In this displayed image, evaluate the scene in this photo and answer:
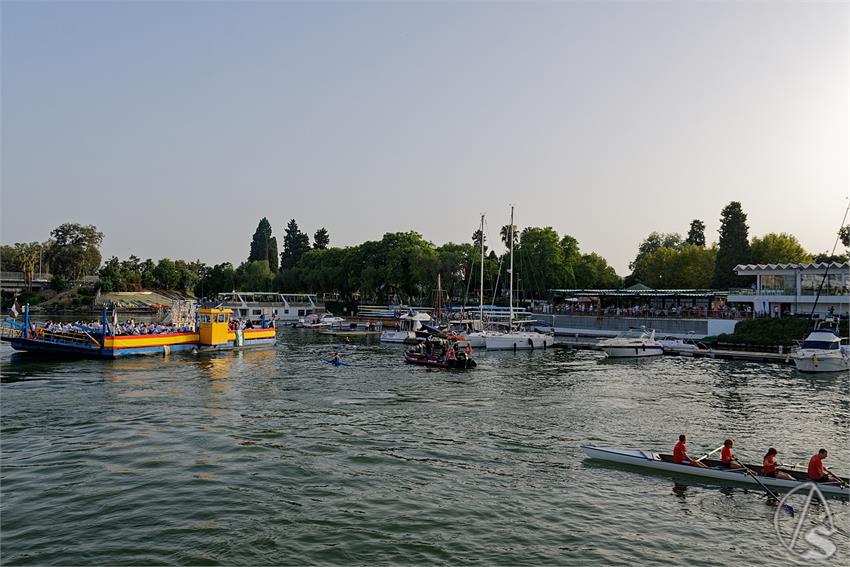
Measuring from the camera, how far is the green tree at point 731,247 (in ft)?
328

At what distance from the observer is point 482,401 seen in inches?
1567

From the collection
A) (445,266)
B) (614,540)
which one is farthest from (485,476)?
(445,266)

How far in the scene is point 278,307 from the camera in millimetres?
→ 126562

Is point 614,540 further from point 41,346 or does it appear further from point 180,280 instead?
point 180,280

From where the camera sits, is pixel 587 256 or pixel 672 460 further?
pixel 587 256

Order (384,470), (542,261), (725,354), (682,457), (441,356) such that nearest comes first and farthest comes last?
(682,457) → (384,470) → (441,356) → (725,354) → (542,261)

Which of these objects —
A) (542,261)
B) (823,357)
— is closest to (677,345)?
(823,357)

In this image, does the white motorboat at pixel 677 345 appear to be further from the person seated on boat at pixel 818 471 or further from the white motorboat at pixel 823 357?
the person seated on boat at pixel 818 471

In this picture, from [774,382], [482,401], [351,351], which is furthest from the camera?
[351,351]

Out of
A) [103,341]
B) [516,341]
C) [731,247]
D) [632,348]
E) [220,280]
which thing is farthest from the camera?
[220,280]

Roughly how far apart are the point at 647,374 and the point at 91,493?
43613 mm

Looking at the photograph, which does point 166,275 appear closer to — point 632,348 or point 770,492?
point 632,348

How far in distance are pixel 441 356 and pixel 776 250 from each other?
7366cm

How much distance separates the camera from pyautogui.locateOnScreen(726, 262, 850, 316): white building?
72438 millimetres
